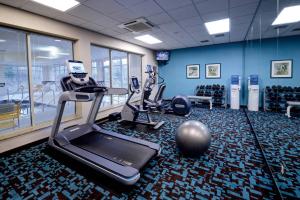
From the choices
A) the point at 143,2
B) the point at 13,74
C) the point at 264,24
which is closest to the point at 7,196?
the point at 13,74

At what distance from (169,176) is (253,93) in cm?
542

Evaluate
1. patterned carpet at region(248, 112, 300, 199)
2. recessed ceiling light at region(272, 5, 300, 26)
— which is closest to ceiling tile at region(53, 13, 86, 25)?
recessed ceiling light at region(272, 5, 300, 26)

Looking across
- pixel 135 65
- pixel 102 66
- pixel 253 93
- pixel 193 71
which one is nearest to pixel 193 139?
pixel 102 66

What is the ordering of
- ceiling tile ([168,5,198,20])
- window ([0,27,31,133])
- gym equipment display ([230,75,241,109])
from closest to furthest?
window ([0,27,31,133]) → ceiling tile ([168,5,198,20]) → gym equipment display ([230,75,241,109])

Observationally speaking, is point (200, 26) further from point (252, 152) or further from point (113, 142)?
point (113, 142)

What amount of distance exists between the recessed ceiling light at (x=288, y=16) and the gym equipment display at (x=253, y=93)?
2186 mm

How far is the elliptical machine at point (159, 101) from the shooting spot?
464cm

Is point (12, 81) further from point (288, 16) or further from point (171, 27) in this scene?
point (288, 16)

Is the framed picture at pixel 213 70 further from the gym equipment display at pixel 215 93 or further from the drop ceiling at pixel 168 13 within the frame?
the drop ceiling at pixel 168 13

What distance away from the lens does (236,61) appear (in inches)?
266

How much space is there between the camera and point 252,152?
2826mm

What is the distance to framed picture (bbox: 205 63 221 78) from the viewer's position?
282 inches

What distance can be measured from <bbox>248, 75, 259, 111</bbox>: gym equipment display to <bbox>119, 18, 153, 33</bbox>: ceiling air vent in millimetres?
4449

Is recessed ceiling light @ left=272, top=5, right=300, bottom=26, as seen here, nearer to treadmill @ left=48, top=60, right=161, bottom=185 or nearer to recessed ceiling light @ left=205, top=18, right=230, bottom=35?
recessed ceiling light @ left=205, top=18, right=230, bottom=35
